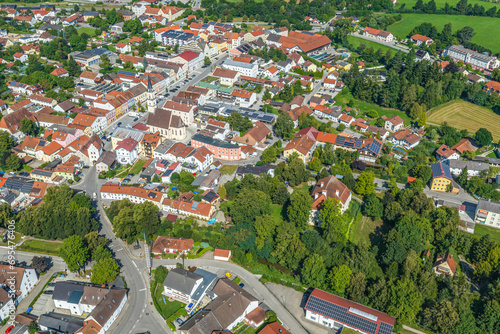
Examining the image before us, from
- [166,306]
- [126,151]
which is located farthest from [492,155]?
[126,151]

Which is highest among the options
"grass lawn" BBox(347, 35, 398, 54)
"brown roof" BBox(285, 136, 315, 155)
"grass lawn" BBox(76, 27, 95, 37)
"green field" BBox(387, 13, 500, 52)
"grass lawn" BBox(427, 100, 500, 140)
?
"green field" BBox(387, 13, 500, 52)

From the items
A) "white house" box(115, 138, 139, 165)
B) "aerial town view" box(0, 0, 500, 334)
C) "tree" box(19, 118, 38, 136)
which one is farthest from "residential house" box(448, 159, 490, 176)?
"tree" box(19, 118, 38, 136)

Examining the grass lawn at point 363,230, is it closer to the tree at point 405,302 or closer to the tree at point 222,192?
the tree at point 405,302

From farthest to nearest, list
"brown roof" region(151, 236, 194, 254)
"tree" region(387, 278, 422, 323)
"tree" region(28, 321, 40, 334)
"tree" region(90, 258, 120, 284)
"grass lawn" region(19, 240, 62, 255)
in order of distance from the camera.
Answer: "grass lawn" region(19, 240, 62, 255) < "brown roof" region(151, 236, 194, 254) < "tree" region(90, 258, 120, 284) < "tree" region(387, 278, 422, 323) < "tree" region(28, 321, 40, 334)

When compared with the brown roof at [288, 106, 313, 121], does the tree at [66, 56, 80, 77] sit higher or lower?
higher

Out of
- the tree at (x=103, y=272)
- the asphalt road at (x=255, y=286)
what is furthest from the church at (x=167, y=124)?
the tree at (x=103, y=272)

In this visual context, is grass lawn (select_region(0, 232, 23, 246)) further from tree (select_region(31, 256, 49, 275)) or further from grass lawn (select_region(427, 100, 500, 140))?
grass lawn (select_region(427, 100, 500, 140))

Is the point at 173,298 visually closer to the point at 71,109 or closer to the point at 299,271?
the point at 299,271

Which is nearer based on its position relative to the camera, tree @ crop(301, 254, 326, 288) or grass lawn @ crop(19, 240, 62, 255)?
tree @ crop(301, 254, 326, 288)
